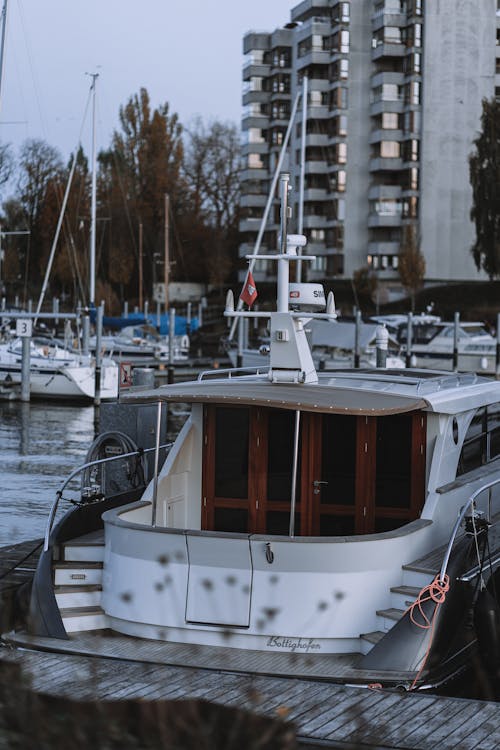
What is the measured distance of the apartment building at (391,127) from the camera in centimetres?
7669

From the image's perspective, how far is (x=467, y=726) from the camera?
305 inches

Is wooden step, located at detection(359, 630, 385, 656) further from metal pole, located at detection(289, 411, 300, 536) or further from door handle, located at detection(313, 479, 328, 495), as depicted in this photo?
door handle, located at detection(313, 479, 328, 495)

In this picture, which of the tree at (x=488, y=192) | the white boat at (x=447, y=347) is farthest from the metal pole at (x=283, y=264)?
the tree at (x=488, y=192)

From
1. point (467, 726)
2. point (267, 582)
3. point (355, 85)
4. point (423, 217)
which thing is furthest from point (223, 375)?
point (355, 85)

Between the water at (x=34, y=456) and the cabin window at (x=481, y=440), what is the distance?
4986mm

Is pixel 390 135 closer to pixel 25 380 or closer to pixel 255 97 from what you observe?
pixel 255 97

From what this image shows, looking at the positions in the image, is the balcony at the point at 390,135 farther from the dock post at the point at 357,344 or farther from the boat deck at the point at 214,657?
the boat deck at the point at 214,657

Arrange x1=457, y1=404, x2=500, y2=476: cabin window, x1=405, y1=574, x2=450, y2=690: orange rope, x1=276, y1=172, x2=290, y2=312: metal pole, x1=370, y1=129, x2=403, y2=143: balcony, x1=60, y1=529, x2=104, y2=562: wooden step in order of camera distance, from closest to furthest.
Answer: x1=405, y1=574, x2=450, y2=690: orange rope → x1=276, y1=172, x2=290, y2=312: metal pole → x1=60, y1=529, x2=104, y2=562: wooden step → x1=457, y1=404, x2=500, y2=476: cabin window → x1=370, y1=129, x2=403, y2=143: balcony

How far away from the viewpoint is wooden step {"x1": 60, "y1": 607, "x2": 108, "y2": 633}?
998 centimetres

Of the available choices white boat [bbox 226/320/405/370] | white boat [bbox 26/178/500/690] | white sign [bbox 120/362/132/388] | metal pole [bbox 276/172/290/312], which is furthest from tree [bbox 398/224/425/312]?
metal pole [bbox 276/172/290/312]

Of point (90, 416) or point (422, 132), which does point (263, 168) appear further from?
point (90, 416)

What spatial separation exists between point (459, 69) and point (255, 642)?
73367 millimetres

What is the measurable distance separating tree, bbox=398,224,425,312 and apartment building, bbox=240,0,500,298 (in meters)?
3.42

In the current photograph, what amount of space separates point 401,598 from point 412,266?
62.2 m
